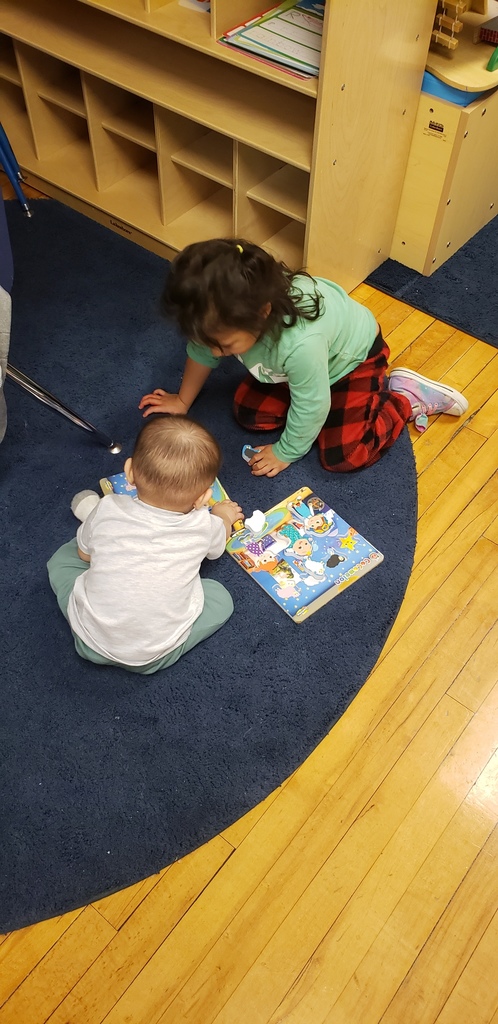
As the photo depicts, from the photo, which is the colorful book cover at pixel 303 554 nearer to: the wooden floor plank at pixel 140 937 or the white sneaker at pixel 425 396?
the white sneaker at pixel 425 396

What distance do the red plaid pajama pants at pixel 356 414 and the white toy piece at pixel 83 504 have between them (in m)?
0.40

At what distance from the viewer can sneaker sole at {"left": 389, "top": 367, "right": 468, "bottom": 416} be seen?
1671 mm

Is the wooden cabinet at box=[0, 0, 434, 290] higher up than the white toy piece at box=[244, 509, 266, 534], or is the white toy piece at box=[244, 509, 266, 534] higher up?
the wooden cabinet at box=[0, 0, 434, 290]

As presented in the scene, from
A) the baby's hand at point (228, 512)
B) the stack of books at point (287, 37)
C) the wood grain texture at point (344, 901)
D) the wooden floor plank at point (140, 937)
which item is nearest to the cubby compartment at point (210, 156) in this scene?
the stack of books at point (287, 37)

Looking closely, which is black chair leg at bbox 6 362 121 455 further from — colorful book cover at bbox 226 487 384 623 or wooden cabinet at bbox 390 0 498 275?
wooden cabinet at bbox 390 0 498 275

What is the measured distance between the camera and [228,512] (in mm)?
1482

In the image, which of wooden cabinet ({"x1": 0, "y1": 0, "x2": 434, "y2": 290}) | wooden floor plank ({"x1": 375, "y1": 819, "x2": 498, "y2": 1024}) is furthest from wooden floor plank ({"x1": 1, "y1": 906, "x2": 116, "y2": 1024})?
wooden cabinet ({"x1": 0, "y1": 0, "x2": 434, "y2": 290})

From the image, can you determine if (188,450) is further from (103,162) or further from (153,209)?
(103,162)

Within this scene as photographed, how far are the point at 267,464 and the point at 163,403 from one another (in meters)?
0.29

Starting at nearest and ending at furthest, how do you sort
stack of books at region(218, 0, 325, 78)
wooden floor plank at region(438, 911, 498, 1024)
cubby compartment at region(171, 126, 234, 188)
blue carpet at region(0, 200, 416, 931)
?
wooden floor plank at region(438, 911, 498, 1024) → blue carpet at region(0, 200, 416, 931) → stack of books at region(218, 0, 325, 78) → cubby compartment at region(171, 126, 234, 188)

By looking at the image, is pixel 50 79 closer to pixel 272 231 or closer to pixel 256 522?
pixel 272 231

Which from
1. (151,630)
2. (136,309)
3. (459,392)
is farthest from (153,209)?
(151,630)

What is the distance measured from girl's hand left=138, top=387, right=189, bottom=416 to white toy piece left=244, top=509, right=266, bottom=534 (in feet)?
1.07

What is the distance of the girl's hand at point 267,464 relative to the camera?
1581 mm
